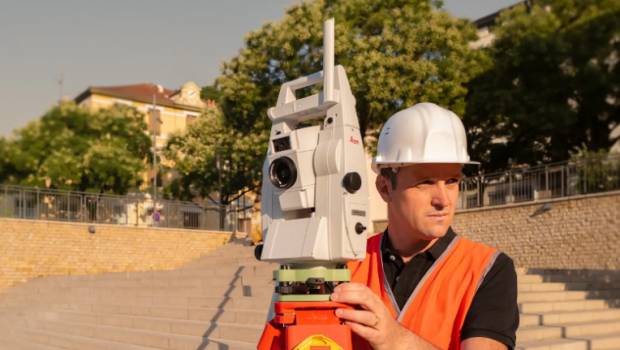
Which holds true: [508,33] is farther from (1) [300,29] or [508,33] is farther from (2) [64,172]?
(2) [64,172]

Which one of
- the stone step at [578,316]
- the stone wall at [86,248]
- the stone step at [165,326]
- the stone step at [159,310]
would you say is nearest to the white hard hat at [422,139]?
the stone step at [165,326]

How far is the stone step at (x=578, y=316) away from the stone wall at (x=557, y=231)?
5.33m

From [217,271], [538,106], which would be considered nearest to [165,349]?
[217,271]

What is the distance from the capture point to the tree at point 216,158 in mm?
23641

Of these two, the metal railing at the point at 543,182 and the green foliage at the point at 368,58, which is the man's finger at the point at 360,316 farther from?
the green foliage at the point at 368,58

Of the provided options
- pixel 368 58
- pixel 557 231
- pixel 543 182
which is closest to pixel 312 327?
pixel 557 231

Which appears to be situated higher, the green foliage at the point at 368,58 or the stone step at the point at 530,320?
the green foliage at the point at 368,58

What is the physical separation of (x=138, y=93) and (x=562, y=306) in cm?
5275

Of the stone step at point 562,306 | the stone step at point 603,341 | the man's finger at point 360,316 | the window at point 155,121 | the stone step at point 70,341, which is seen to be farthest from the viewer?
the window at point 155,121

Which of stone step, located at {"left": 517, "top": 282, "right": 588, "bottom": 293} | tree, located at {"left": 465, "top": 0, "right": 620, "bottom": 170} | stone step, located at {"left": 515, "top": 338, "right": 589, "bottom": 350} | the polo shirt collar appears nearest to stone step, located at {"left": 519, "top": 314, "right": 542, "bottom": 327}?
stone step, located at {"left": 515, "top": 338, "right": 589, "bottom": 350}

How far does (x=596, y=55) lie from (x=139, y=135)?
23.3m

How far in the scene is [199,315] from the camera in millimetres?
11336

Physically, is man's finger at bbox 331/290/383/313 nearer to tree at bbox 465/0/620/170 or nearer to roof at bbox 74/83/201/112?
tree at bbox 465/0/620/170

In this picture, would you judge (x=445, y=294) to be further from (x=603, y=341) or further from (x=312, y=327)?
(x=603, y=341)
